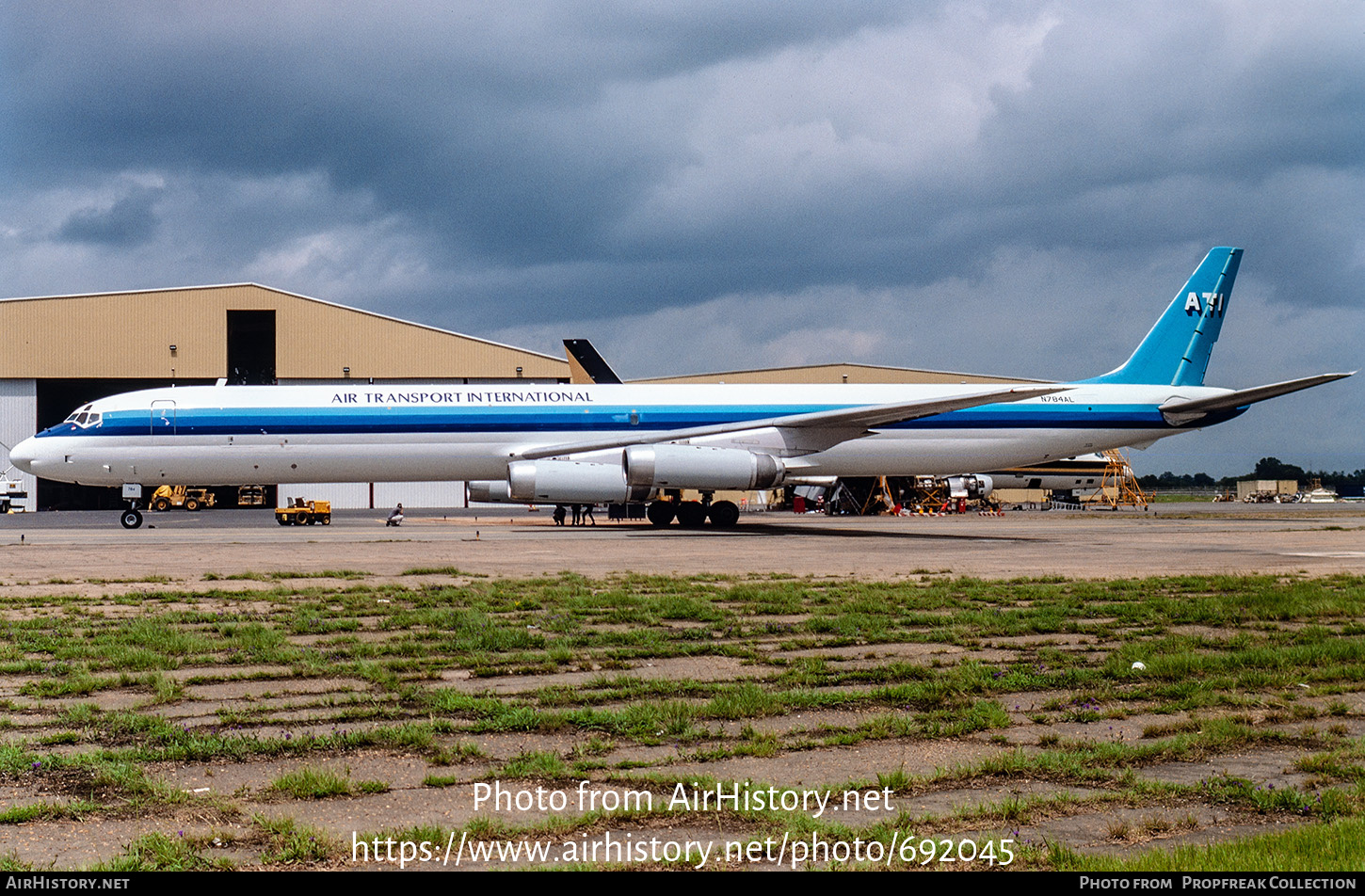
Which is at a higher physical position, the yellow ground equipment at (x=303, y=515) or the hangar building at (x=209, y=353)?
the hangar building at (x=209, y=353)

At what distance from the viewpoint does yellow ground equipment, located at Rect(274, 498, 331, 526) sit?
3612 cm

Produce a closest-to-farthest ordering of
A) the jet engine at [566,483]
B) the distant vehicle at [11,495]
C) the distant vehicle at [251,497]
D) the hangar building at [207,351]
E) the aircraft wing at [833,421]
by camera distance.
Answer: the jet engine at [566,483] < the aircraft wing at [833,421] < the hangar building at [207,351] < the distant vehicle at [11,495] < the distant vehicle at [251,497]

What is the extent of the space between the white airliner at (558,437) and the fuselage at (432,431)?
0.04 m

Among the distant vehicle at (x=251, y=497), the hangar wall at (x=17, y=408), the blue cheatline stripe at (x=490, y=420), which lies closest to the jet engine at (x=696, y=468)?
the blue cheatline stripe at (x=490, y=420)

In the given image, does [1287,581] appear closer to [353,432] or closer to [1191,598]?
[1191,598]

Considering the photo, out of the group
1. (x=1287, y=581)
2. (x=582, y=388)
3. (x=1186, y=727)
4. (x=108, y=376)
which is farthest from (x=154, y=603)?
(x=108, y=376)

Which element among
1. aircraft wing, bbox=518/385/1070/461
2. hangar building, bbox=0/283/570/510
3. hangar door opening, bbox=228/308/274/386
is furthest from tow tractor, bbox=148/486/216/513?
aircraft wing, bbox=518/385/1070/461

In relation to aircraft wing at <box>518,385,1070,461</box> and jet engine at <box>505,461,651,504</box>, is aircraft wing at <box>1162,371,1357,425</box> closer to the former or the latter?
aircraft wing at <box>518,385,1070,461</box>

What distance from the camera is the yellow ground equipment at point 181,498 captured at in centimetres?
4959

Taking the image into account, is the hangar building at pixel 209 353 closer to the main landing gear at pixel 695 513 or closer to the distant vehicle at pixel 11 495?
the distant vehicle at pixel 11 495

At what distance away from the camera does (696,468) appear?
80.5ft

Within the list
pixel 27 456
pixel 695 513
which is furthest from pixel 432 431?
pixel 27 456

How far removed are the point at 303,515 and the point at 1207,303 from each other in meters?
29.7

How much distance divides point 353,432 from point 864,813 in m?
22.9
